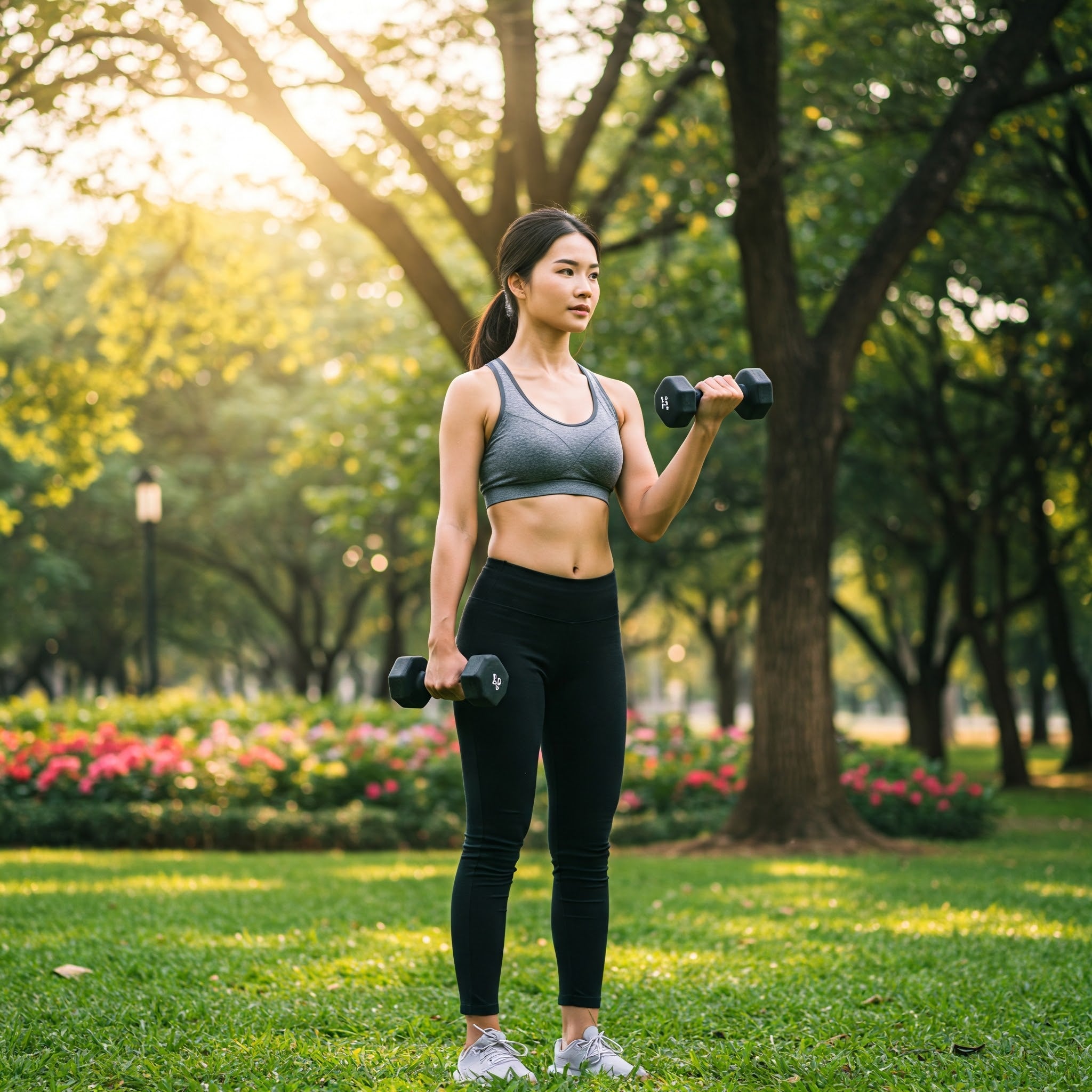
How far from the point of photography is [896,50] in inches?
479

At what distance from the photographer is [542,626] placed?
3.34m

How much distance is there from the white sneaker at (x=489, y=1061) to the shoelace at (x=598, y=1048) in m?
0.17

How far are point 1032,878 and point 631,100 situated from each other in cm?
1057

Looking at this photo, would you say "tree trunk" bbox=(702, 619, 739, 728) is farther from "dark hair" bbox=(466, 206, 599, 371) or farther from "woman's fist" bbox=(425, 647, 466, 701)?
"woman's fist" bbox=(425, 647, 466, 701)

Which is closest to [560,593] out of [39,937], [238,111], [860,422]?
[39,937]

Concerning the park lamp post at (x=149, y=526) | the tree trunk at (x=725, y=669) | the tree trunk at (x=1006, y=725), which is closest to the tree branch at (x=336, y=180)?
the park lamp post at (x=149, y=526)

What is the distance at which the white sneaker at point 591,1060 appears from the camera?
3363mm

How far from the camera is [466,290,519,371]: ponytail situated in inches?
149

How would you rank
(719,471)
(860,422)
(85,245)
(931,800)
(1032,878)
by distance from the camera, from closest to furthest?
(1032,878) → (931,800) → (85,245) → (860,422) → (719,471)

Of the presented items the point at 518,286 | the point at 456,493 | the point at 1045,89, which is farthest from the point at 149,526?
the point at 456,493

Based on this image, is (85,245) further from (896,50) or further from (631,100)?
(896,50)

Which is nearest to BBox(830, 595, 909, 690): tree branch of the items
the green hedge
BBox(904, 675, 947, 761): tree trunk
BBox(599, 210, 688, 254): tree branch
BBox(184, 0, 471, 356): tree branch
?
BBox(904, 675, 947, 761): tree trunk

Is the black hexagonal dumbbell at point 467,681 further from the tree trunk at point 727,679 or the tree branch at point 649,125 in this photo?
the tree trunk at point 727,679

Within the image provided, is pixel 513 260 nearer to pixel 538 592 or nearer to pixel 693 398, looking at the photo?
pixel 693 398
